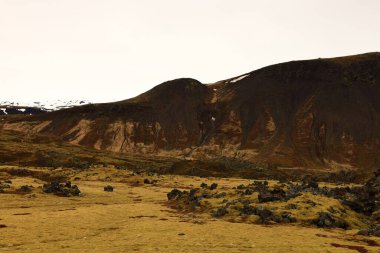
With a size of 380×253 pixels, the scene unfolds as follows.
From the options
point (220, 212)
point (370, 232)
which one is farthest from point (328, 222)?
point (220, 212)

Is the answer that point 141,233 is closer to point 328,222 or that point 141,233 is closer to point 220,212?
point 220,212

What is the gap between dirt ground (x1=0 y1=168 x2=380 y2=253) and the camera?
2842cm

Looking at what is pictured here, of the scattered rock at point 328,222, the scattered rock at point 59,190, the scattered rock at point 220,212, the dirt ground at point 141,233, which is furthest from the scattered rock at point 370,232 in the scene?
the scattered rock at point 59,190

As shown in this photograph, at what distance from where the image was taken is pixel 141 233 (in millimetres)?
33406

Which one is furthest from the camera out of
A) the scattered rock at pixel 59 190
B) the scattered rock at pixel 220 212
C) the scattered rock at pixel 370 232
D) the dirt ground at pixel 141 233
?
the scattered rock at pixel 59 190

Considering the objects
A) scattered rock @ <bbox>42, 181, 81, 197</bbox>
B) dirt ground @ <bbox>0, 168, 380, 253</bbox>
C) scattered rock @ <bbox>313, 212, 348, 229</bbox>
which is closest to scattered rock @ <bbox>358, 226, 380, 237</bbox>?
dirt ground @ <bbox>0, 168, 380, 253</bbox>

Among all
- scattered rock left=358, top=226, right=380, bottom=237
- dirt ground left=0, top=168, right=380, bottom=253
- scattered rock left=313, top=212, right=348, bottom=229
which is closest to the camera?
dirt ground left=0, top=168, right=380, bottom=253

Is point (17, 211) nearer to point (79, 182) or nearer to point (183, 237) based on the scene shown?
point (183, 237)

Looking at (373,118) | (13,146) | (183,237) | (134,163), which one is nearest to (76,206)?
(183,237)

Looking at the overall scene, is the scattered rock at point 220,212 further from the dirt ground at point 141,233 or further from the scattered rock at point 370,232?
the scattered rock at point 370,232

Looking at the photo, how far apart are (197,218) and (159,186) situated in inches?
1541

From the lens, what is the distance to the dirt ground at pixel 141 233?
2842 cm

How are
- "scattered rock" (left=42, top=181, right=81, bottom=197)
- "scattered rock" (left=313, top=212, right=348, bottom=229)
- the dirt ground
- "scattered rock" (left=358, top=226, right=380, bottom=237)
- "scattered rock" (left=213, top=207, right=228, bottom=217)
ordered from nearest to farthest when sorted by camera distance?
the dirt ground
"scattered rock" (left=358, top=226, right=380, bottom=237)
"scattered rock" (left=313, top=212, right=348, bottom=229)
"scattered rock" (left=213, top=207, right=228, bottom=217)
"scattered rock" (left=42, top=181, right=81, bottom=197)

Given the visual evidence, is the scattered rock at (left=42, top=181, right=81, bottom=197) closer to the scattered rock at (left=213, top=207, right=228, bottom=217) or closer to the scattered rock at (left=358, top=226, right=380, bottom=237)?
the scattered rock at (left=213, top=207, right=228, bottom=217)
